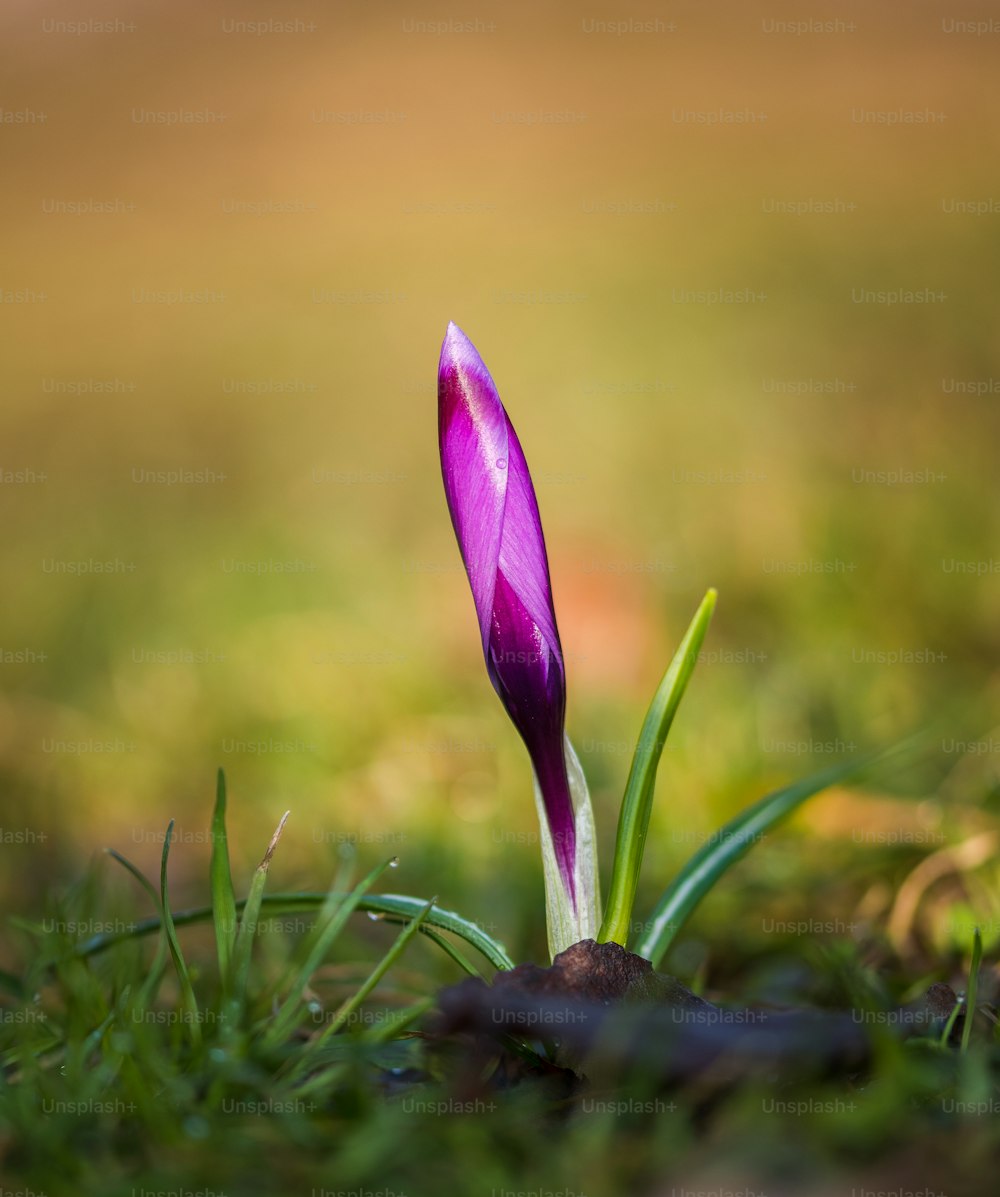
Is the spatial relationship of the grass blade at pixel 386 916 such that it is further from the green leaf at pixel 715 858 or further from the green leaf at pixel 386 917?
the green leaf at pixel 715 858

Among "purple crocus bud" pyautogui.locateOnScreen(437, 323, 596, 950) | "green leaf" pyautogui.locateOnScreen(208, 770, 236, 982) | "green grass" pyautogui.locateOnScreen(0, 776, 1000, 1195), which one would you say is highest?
"purple crocus bud" pyautogui.locateOnScreen(437, 323, 596, 950)

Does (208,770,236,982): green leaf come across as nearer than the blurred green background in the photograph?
Yes

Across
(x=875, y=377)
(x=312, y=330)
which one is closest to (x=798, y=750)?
(x=875, y=377)

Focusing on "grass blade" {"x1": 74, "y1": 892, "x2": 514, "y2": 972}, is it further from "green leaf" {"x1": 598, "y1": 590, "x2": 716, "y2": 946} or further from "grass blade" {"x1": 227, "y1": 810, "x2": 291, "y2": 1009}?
"green leaf" {"x1": 598, "y1": 590, "x2": 716, "y2": 946}

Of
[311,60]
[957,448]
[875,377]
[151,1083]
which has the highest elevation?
[311,60]

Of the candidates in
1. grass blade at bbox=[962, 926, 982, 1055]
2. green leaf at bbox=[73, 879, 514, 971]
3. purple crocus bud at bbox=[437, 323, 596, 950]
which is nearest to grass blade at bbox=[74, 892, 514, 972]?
green leaf at bbox=[73, 879, 514, 971]

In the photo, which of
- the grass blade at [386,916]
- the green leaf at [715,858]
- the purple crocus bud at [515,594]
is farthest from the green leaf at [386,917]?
the green leaf at [715,858]

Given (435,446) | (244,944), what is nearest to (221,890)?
(244,944)

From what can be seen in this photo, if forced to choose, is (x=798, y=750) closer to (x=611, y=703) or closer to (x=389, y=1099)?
(x=611, y=703)
